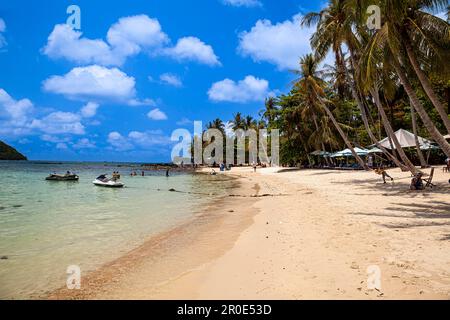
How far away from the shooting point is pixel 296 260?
5723 mm

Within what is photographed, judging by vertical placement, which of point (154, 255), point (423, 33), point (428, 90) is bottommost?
point (154, 255)

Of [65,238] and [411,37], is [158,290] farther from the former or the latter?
[411,37]

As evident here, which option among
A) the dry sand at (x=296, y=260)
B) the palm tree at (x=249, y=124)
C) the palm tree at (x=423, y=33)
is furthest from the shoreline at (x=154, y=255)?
the palm tree at (x=249, y=124)

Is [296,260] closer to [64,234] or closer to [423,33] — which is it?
[64,234]

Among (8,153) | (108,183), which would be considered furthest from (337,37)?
(8,153)

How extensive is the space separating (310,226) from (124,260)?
4.93 metres

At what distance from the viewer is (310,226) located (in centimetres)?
856

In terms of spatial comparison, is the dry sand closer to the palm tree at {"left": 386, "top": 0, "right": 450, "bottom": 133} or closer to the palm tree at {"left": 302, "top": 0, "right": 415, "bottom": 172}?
the palm tree at {"left": 386, "top": 0, "right": 450, "bottom": 133}

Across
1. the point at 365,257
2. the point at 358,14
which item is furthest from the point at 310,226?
the point at 358,14

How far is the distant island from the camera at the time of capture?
168625mm

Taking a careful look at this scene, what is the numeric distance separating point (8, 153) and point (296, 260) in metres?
206

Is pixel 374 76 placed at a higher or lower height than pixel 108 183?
higher

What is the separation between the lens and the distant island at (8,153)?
16862cm

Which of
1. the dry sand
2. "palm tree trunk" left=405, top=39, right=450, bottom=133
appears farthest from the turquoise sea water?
"palm tree trunk" left=405, top=39, right=450, bottom=133
